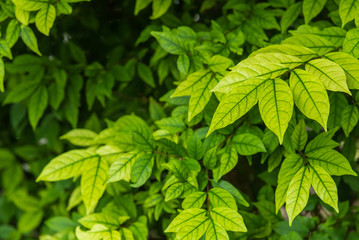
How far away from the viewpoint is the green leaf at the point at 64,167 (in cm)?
108

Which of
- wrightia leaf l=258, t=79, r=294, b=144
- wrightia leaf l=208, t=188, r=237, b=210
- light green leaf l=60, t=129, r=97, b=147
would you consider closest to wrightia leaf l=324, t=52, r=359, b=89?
wrightia leaf l=258, t=79, r=294, b=144

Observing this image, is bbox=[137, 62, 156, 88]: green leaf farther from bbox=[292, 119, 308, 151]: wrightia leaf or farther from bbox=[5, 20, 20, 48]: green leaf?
bbox=[292, 119, 308, 151]: wrightia leaf

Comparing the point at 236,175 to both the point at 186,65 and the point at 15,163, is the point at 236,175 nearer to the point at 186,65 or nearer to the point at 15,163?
the point at 186,65

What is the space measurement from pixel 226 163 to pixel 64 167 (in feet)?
1.59

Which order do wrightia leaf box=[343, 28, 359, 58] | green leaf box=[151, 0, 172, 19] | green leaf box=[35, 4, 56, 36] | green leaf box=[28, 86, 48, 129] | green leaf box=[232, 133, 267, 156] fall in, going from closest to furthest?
wrightia leaf box=[343, 28, 359, 58] < green leaf box=[232, 133, 267, 156] < green leaf box=[35, 4, 56, 36] < green leaf box=[151, 0, 172, 19] < green leaf box=[28, 86, 48, 129]

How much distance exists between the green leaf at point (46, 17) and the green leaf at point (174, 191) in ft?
1.84

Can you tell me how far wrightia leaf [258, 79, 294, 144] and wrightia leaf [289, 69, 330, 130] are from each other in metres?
0.03

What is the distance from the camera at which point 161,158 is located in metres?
1.06

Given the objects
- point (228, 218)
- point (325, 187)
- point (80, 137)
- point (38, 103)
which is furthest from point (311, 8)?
point (38, 103)

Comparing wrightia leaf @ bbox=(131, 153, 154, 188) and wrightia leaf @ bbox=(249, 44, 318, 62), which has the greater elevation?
wrightia leaf @ bbox=(249, 44, 318, 62)

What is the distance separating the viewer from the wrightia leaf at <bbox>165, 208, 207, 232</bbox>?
85 cm

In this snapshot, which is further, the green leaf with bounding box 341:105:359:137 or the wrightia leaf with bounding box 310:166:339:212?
the green leaf with bounding box 341:105:359:137

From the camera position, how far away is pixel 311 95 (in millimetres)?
742

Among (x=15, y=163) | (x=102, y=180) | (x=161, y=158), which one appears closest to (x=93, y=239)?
(x=102, y=180)
